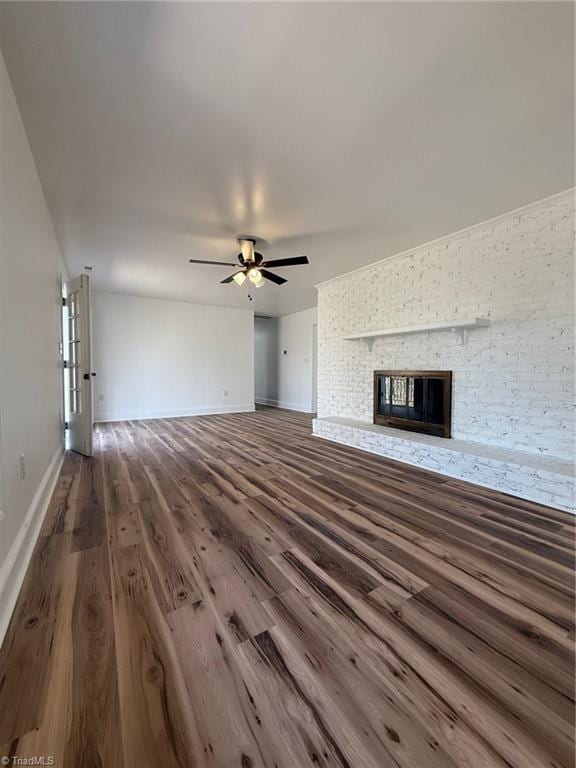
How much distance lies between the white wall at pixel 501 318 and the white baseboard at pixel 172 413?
4131mm

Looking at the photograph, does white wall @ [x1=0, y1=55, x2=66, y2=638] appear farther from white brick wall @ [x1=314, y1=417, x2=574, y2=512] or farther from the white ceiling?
white brick wall @ [x1=314, y1=417, x2=574, y2=512]

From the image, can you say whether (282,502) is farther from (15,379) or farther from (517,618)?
(15,379)

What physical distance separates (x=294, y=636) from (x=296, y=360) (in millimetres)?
6925

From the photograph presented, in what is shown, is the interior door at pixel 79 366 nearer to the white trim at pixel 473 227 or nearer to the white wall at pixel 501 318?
the white trim at pixel 473 227

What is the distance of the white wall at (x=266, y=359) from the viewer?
889 cm

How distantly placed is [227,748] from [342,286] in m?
5.08

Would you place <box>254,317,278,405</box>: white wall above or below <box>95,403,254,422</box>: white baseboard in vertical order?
above

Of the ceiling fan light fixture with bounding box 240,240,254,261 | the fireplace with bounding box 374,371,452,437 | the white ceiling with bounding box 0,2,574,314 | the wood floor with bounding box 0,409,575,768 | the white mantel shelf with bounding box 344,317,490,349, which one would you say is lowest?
the wood floor with bounding box 0,409,575,768

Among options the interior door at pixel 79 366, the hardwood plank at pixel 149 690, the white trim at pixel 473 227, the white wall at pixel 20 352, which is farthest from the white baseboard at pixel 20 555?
the white trim at pixel 473 227

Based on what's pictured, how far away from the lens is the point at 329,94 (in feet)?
5.58

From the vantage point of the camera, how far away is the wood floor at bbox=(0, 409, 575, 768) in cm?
87

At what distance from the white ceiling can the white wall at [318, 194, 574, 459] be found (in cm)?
38

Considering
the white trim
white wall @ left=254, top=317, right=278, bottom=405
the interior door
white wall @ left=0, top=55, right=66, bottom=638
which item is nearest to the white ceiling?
the white trim

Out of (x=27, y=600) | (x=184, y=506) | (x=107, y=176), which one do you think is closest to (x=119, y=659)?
(x=27, y=600)
